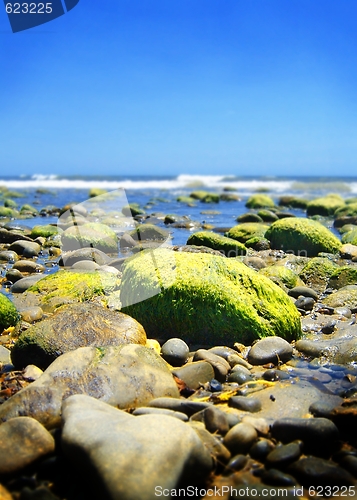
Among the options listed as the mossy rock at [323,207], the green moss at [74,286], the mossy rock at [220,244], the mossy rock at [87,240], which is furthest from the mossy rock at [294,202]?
the green moss at [74,286]

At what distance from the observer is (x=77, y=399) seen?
9.30 feet

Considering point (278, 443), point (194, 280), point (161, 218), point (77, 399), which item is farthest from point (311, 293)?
point (161, 218)

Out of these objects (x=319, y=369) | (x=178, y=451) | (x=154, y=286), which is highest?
(x=154, y=286)

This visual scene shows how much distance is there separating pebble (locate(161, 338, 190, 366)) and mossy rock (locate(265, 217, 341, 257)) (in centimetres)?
631

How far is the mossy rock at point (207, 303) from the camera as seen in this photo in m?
4.57

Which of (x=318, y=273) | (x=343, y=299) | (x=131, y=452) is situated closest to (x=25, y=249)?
(x=318, y=273)

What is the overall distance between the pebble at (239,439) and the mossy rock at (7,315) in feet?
9.65

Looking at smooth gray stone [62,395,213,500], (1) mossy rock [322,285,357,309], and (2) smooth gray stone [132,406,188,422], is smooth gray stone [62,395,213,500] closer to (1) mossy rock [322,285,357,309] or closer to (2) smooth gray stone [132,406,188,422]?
(2) smooth gray stone [132,406,188,422]

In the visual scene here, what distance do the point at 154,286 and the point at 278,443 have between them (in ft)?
7.58

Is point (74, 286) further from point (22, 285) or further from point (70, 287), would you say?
point (22, 285)

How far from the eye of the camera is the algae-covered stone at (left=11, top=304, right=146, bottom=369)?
3799mm

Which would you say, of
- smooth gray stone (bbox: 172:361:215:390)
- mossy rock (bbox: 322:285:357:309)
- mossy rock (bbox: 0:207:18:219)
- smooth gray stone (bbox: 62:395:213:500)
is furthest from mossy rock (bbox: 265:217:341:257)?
mossy rock (bbox: 0:207:18:219)

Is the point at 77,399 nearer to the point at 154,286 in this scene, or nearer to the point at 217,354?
the point at 217,354

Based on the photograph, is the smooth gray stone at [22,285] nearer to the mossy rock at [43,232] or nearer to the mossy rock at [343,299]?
the mossy rock at [343,299]
